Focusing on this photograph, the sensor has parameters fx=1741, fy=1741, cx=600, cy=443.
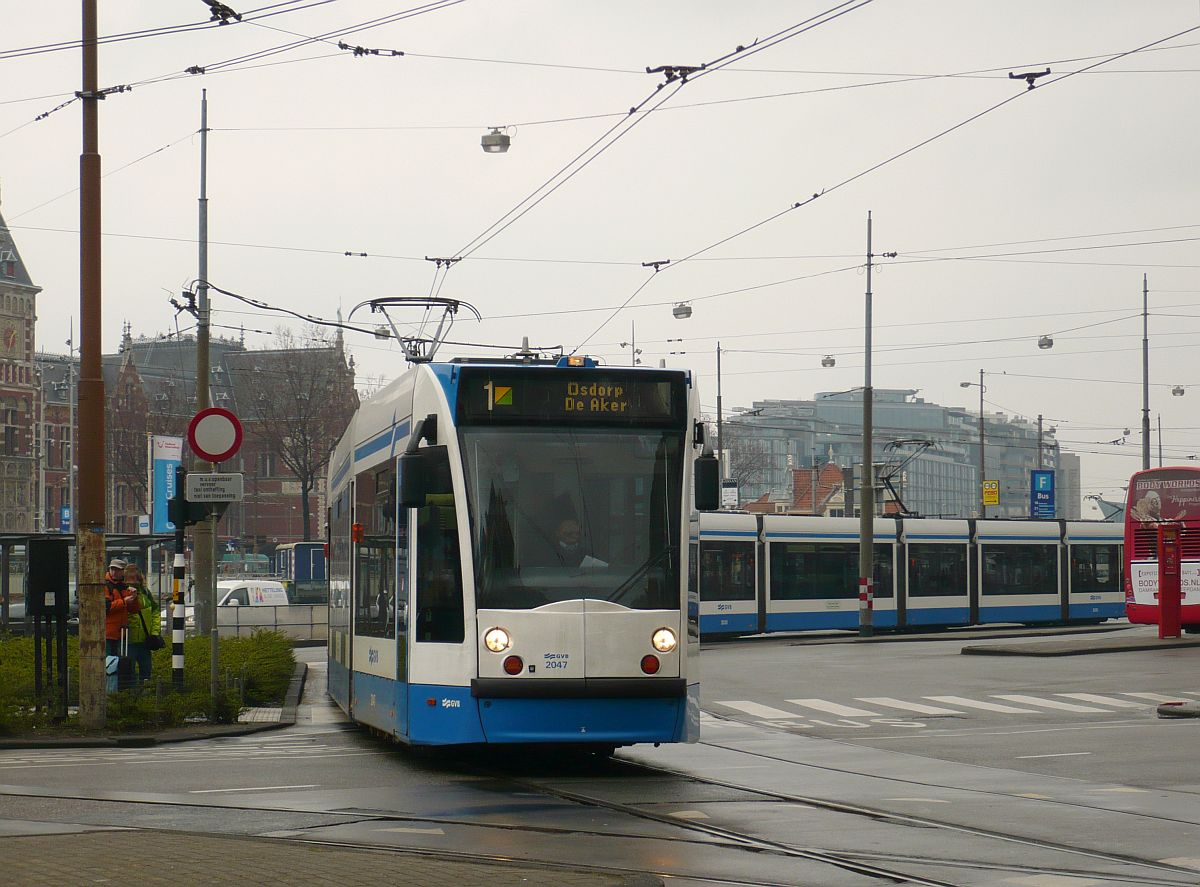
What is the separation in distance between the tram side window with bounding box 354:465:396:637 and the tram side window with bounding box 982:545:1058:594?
28.1m

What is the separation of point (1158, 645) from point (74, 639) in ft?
60.6

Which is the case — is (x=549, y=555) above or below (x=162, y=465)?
below

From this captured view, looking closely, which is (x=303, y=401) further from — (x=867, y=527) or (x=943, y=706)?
(x=943, y=706)

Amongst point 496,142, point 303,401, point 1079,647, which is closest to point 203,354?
point 496,142

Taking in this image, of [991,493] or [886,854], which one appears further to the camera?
[991,493]

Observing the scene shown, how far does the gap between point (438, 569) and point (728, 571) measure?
82.5 ft

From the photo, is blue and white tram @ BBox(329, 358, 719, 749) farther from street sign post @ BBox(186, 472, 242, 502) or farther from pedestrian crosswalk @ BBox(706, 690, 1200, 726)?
pedestrian crosswalk @ BBox(706, 690, 1200, 726)

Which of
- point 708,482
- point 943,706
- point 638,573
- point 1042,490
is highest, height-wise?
point 1042,490

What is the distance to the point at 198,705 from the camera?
1759cm

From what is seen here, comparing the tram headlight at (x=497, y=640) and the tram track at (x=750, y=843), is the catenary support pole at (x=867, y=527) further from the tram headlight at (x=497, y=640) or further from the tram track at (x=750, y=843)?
the tram track at (x=750, y=843)

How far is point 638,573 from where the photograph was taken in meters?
12.1

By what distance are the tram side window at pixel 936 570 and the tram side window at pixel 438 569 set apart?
29.3m

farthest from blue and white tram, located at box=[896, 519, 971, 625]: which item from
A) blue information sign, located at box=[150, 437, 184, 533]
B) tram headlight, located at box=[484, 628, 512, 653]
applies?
tram headlight, located at box=[484, 628, 512, 653]

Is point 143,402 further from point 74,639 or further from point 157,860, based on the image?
point 157,860
